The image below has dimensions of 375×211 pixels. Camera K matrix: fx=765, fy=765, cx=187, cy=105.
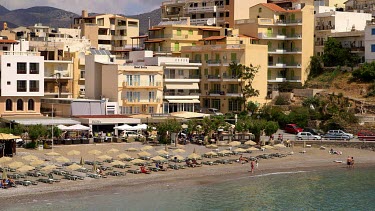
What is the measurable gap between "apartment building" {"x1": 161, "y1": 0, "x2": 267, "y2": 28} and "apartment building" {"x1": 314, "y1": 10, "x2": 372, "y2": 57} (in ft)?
41.8

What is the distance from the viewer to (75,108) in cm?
7725

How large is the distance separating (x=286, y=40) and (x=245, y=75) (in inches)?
440

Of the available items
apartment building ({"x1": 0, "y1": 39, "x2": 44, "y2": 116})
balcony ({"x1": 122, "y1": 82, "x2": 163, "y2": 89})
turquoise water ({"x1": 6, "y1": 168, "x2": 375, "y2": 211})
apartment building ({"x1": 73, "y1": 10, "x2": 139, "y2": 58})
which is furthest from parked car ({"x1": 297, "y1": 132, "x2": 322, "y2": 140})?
apartment building ({"x1": 73, "y1": 10, "x2": 139, "y2": 58})

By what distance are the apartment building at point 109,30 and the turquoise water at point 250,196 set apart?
215ft

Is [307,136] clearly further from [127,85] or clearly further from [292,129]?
[127,85]

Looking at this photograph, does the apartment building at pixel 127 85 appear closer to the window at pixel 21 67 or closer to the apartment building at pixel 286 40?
the window at pixel 21 67

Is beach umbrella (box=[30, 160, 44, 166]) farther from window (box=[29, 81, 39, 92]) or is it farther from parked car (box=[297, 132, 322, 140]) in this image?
parked car (box=[297, 132, 322, 140])

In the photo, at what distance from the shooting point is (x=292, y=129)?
79312mm

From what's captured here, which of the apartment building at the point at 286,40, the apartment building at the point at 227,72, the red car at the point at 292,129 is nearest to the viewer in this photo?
the red car at the point at 292,129

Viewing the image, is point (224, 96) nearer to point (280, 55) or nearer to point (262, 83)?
point (262, 83)

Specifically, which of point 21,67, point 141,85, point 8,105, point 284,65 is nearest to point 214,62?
point 284,65

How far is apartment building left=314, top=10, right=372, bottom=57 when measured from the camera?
9569 centimetres

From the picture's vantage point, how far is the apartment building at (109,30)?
122 m

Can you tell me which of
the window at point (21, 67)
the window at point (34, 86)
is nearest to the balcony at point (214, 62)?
the window at point (34, 86)
